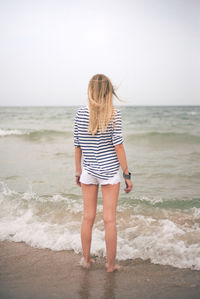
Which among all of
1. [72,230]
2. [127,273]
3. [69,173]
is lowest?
[69,173]

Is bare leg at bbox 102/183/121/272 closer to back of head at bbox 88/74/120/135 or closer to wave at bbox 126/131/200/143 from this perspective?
back of head at bbox 88/74/120/135

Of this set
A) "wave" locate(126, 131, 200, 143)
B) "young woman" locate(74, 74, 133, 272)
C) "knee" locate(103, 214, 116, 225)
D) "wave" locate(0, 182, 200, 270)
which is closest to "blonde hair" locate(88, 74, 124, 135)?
"young woman" locate(74, 74, 133, 272)

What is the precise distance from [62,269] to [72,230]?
113 centimetres

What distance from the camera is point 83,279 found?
279cm

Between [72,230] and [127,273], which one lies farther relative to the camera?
[72,230]

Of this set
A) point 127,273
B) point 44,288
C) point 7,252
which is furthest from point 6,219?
point 127,273

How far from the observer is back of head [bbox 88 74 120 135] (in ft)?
Result: 8.23

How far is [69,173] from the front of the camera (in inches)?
303

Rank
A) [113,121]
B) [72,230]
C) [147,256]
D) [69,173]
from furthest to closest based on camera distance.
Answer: [69,173]
[72,230]
[147,256]
[113,121]

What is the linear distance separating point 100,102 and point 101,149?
0.46 m

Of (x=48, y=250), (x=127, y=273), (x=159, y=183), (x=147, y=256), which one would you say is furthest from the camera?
(x=159, y=183)

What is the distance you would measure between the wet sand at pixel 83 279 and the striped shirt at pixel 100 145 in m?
1.11

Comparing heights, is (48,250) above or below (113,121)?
below

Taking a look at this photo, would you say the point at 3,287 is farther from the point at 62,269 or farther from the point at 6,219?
the point at 6,219
